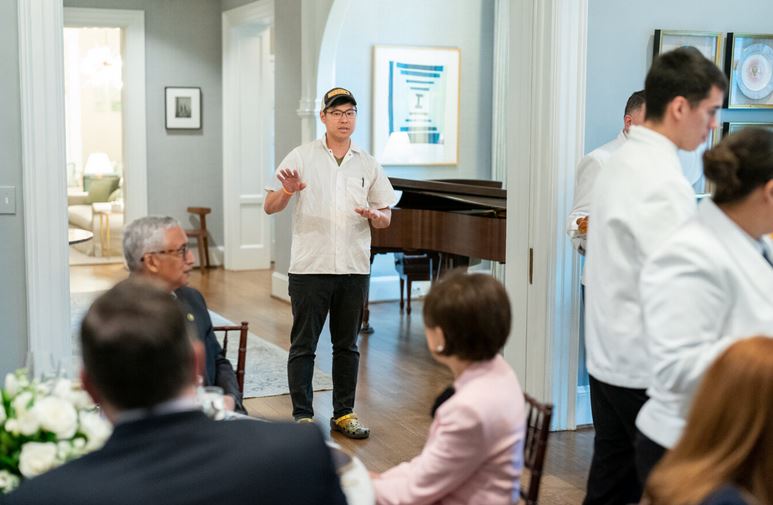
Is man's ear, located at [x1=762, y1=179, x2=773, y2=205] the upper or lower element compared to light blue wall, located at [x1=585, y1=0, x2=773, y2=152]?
lower

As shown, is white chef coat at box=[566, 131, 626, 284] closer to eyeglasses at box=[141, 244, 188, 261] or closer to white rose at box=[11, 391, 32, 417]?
eyeglasses at box=[141, 244, 188, 261]

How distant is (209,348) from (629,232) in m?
1.25

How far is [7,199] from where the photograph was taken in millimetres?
3908

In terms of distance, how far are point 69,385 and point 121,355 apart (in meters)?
0.58

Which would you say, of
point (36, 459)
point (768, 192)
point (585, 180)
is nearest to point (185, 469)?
point (36, 459)

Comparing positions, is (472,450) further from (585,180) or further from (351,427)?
(351,427)

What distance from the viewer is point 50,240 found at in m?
3.95

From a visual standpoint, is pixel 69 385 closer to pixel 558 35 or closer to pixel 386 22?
pixel 558 35

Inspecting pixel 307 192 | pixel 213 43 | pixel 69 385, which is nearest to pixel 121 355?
pixel 69 385

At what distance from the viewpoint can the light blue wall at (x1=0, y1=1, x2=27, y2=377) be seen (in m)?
3.87

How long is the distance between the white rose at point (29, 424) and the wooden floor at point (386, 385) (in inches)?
98.6

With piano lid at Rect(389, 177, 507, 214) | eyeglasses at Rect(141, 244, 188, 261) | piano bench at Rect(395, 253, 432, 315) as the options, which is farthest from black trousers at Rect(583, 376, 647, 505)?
piano bench at Rect(395, 253, 432, 315)

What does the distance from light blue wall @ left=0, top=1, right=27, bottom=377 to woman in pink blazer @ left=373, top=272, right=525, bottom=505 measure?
2240 mm

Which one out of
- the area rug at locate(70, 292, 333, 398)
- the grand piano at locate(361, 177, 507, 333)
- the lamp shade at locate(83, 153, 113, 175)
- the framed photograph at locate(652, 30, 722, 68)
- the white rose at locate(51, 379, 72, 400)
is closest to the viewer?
the white rose at locate(51, 379, 72, 400)
